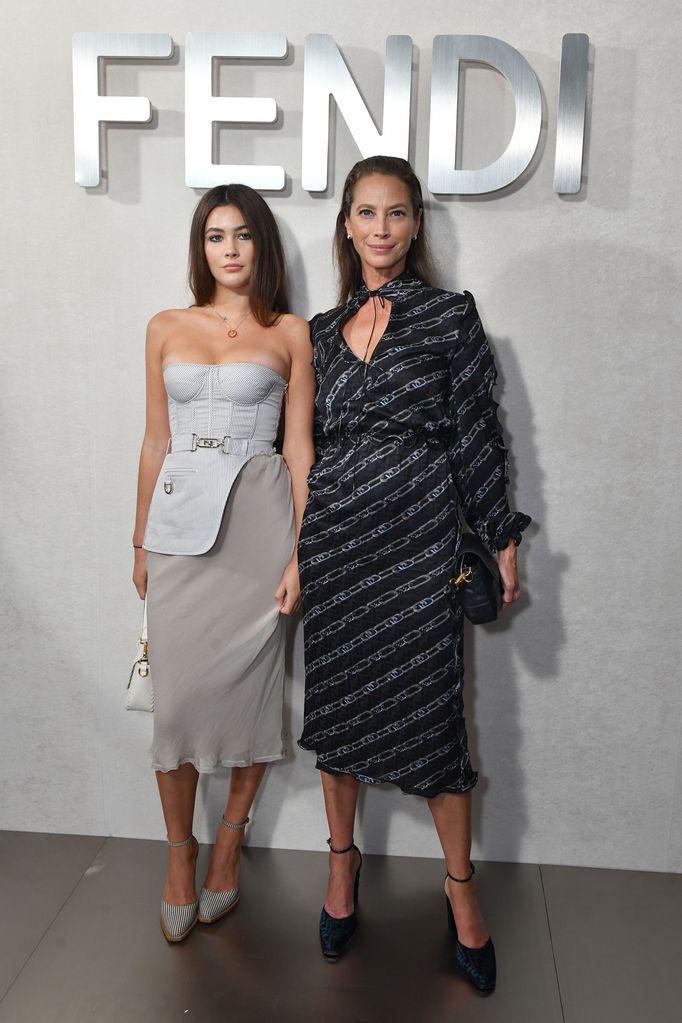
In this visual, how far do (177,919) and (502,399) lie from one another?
1.72 m

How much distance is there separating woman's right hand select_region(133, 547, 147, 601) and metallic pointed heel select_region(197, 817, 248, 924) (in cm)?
87

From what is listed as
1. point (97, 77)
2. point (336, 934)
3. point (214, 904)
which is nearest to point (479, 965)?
point (336, 934)

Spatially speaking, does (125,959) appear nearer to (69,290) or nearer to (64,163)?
(69,290)

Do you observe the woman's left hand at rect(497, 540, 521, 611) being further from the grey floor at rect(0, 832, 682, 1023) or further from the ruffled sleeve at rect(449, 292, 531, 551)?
the grey floor at rect(0, 832, 682, 1023)

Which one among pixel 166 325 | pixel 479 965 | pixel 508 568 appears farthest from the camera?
pixel 166 325

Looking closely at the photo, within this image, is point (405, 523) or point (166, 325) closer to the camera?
point (405, 523)

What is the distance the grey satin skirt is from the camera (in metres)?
2.45

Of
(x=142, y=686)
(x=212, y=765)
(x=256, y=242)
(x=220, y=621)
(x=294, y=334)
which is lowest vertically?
(x=212, y=765)

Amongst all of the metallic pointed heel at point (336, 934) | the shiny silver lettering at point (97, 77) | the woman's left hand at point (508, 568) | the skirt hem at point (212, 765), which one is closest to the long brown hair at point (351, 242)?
the shiny silver lettering at point (97, 77)

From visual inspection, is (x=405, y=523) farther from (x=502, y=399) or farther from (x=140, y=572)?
(x=140, y=572)

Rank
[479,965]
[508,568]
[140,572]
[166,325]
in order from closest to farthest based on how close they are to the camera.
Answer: [479,965], [508,568], [166,325], [140,572]

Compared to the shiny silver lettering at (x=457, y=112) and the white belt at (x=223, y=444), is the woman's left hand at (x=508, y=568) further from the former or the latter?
the shiny silver lettering at (x=457, y=112)

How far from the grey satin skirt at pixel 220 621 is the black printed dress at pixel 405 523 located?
5.2 inches

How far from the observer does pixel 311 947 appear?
96.0 inches
